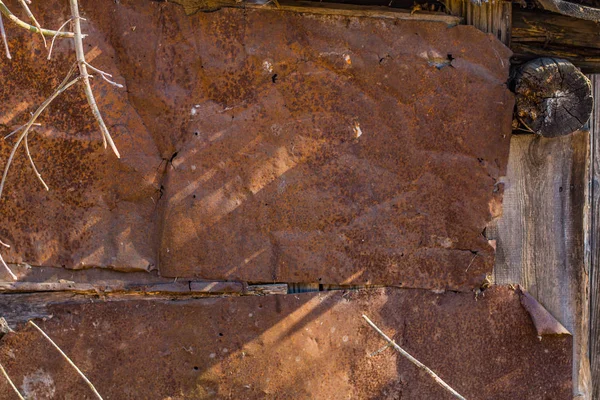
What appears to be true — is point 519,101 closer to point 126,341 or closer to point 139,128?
point 139,128

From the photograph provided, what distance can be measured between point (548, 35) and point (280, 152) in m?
1.44

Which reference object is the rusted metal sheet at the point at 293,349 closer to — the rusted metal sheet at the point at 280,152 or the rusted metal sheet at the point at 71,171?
the rusted metal sheet at the point at 280,152

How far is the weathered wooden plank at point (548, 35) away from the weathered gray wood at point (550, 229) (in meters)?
0.42

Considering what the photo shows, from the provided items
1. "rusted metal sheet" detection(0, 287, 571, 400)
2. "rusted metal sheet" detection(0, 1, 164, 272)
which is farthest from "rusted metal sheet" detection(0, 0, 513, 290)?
"rusted metal sheet" detection(0, 287, 571, 400)

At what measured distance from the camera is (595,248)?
3.09m

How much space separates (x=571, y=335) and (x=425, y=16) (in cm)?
170

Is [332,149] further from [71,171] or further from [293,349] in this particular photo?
[71,171]

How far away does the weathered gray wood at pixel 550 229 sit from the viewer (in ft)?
9.42

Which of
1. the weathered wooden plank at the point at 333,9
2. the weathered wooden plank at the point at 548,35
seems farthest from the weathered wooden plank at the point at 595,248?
the weathered wooden plank at the point at 333,9

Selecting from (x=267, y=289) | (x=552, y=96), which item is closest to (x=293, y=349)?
(x=267, y=289)

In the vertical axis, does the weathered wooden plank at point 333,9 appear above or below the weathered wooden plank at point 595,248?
above

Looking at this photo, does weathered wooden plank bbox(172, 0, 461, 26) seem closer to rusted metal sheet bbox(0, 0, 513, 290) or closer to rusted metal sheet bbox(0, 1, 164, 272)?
rusted metal sheet bbox(0, 0, 513, 290)

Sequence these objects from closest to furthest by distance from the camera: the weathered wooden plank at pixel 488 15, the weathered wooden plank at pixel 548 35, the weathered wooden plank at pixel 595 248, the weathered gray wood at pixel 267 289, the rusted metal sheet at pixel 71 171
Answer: the rusted metal sheet at pixel 71 171 < the weathered gray wood at pixel 267 289 < the weathered wooden plank at pixel 488 15 < the weathered wooden plank at pixel 548 35 < the weathered wooden plank at pixel 595 248

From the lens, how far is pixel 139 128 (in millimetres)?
2508
